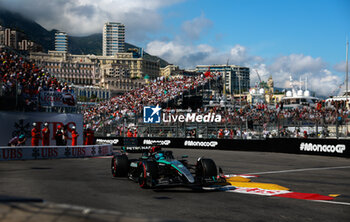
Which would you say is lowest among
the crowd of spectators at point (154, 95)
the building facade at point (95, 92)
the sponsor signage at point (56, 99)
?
the sponsor signage at point (56, 99)

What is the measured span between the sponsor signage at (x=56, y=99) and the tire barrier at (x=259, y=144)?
454 centimetres

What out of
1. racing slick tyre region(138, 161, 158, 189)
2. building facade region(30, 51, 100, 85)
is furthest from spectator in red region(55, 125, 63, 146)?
building facade region(30, 51, 100, 85)

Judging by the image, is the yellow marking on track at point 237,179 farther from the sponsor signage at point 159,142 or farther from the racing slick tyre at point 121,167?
the sponsor signage at point 159,142

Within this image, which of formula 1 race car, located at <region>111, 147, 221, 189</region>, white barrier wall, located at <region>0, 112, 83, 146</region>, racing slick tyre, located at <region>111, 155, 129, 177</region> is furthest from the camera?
white barrier wall, located at <region>0, 112, 83, 146</region>

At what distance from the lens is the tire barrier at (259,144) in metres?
21.7

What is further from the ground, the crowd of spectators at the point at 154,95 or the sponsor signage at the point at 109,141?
the crowd of spectators at the point at 154,95

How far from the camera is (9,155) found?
18625mm

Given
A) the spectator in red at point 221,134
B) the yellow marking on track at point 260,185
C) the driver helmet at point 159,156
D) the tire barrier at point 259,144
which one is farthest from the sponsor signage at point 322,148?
the driver helmet at point 159,156

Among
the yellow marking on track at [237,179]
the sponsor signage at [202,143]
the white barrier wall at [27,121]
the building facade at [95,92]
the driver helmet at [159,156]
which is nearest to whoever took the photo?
the driver helmet at [159,156]

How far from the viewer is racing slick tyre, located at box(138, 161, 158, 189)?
30.7ft

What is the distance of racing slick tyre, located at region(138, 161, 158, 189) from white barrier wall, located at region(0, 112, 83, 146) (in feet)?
47.9

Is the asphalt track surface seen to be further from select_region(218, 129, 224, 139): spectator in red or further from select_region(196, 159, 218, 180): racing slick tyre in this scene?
select_region(218, 129, 224, 139): spectator in red

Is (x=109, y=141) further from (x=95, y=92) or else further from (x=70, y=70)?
(x=70, y=70)

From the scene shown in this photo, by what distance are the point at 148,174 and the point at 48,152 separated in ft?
40.2
